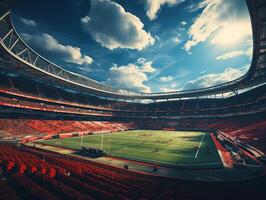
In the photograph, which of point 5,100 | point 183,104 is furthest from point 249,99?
point 5,100

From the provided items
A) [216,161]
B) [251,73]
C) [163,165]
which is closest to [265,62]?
[251,73]

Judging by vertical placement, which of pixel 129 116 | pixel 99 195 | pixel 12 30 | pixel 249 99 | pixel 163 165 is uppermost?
pixel 12 30

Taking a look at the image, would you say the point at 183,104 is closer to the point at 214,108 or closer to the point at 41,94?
the point at 214,108

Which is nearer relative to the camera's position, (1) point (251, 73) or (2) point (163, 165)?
(2) point (163, 165)

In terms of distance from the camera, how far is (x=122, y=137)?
135 ft

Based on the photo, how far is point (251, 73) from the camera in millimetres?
38531

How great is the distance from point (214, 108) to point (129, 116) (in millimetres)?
41864

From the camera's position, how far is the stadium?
8414 mm

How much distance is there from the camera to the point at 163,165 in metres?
17.5

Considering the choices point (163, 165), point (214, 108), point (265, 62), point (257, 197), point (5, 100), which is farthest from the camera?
point (214, 108)

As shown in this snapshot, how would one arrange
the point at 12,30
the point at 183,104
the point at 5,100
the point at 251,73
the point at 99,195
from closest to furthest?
the point at 99,195 → the point at 12,30 → the point at 251,73 → the point at 5,100 → the point at 183,104

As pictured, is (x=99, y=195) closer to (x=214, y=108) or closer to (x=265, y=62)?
(x=265, y=62)

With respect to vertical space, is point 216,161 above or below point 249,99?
below

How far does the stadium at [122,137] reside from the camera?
8414mm
